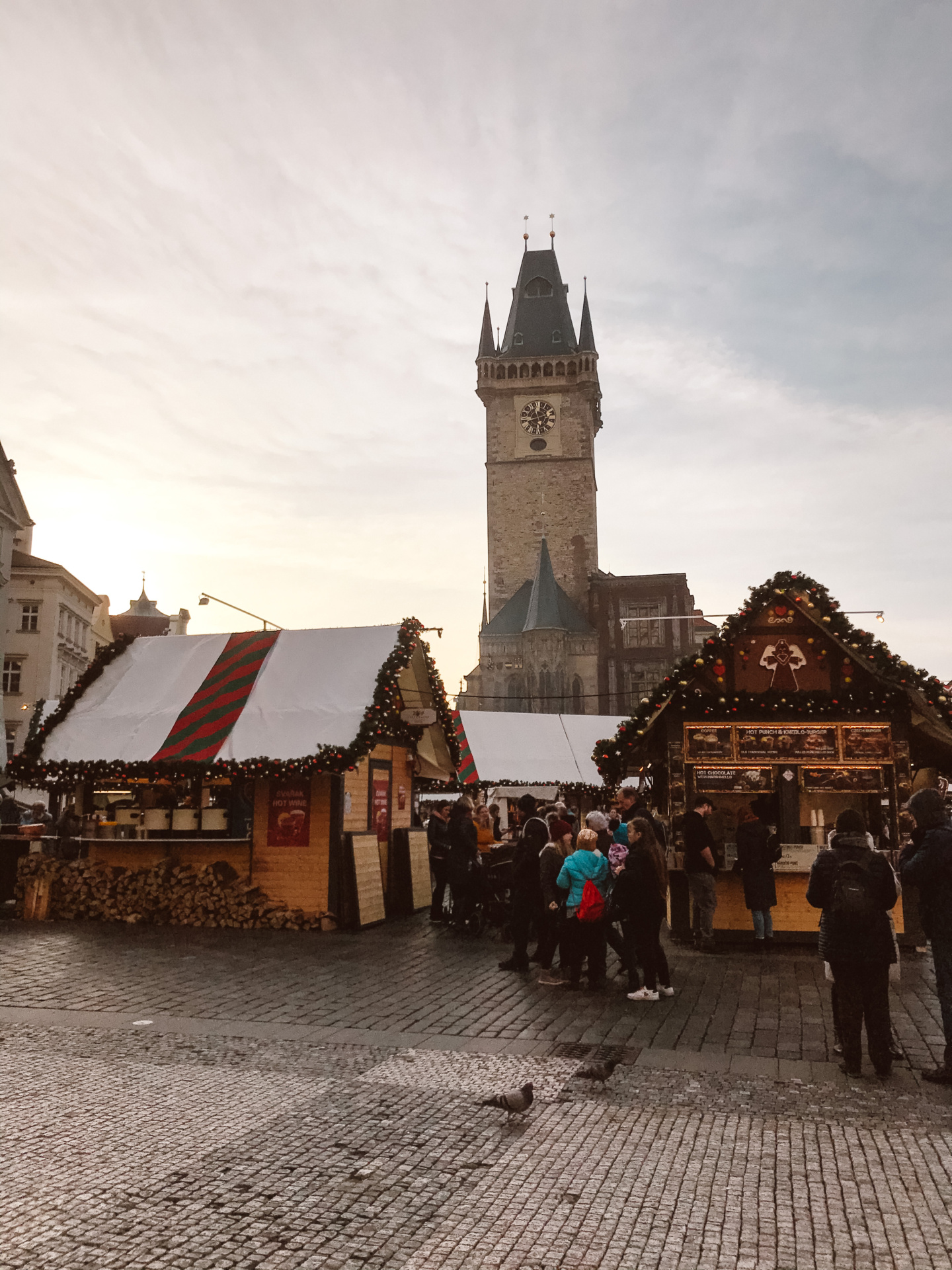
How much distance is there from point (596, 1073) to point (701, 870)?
612 centimetres

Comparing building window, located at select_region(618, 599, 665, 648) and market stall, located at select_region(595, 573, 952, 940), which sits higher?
building window, located at select_region(618, 599, 665, 648)

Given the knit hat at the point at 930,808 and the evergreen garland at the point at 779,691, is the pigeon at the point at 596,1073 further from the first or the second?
the evergreen garland at the point at 779,691

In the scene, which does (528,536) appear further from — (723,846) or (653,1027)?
(653,1027)

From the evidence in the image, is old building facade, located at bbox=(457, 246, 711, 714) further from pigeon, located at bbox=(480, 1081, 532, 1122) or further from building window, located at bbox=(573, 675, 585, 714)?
pigeon, located at bbox=(480, 1081, 532, 1122)

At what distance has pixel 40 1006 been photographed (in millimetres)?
8555

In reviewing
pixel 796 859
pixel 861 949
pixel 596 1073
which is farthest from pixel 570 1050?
pixel 796 859

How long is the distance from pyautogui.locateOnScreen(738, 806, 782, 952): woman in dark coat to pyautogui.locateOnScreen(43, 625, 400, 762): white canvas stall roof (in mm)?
5577

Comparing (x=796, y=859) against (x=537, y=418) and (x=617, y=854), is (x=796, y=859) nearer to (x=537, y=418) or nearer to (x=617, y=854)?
(x=617, y=854)

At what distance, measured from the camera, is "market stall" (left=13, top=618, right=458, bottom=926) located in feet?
47.9

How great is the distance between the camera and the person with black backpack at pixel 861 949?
6758 mm

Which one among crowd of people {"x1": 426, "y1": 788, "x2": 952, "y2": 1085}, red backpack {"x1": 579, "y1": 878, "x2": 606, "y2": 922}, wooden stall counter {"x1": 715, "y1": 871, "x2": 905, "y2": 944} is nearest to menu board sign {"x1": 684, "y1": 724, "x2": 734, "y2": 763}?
crowd of people {"x1": 426, "y1": 788, "x2": 952, "y2": 1085}

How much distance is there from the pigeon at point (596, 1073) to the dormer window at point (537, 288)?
77195 millimetres

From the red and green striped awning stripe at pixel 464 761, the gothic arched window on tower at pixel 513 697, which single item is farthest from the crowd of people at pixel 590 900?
the gothic arched window on tower at pixel 513 697

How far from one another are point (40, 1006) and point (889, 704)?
1030 cm
